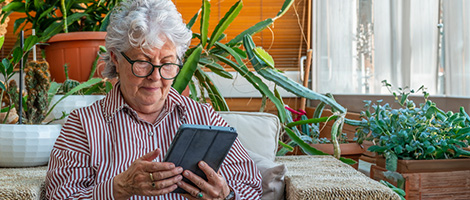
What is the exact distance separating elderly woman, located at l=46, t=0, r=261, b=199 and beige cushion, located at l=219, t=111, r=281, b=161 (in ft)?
0.68

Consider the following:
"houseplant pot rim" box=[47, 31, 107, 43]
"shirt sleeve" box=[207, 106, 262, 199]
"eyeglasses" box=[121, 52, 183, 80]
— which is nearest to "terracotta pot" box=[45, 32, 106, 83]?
"houseplant pot rim" box=[47, 31, 107, 43]

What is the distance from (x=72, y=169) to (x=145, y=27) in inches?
15.7

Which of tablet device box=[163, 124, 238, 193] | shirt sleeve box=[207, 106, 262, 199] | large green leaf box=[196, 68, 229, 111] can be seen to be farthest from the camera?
large green leaf box=[196, 68, 229, 111]

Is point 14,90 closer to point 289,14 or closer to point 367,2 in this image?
point 367,2

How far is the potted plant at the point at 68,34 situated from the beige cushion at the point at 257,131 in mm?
940

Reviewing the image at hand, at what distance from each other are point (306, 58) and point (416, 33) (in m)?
1.76

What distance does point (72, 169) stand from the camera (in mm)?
1268

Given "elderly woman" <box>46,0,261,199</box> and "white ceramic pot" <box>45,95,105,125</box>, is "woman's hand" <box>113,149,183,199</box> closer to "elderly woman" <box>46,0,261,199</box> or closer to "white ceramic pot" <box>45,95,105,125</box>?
"elderly woman" <box>46,0,261,199</box>

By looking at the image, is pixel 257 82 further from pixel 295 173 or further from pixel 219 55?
pixel 295 173

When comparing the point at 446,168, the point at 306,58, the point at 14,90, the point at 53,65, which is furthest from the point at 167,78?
the point at 306,58

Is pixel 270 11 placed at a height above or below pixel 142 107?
above

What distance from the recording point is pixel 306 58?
4277 mm

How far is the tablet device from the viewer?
102 cm

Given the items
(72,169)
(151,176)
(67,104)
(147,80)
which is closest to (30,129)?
(67,104)
